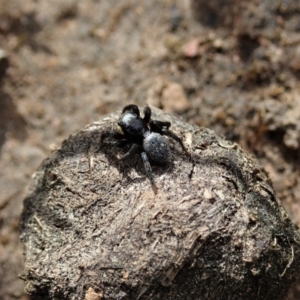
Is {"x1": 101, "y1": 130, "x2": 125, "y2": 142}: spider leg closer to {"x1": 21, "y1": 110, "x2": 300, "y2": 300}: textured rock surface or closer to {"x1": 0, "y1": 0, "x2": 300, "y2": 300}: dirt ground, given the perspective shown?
{"x1": 21, "y1": 110, "x2": 300, "y2": 300}: textured rock surface

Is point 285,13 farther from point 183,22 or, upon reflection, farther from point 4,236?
point 4,236

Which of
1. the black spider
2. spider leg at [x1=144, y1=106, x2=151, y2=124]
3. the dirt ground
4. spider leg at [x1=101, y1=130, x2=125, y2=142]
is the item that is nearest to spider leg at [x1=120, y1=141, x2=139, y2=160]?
the black spider

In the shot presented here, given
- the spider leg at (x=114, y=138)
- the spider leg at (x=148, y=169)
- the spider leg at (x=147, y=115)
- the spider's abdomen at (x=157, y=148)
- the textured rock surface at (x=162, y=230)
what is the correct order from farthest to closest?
the spider leg at (x=147, y=115) < the spider leg at (x=114, y=138) < the spider's abdomen at (x=157, y=148) < the spider leg at (x=148, y=169) < the textured rock surface at (x=162, y=230)

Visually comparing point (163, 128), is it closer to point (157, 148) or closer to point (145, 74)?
point (157, 148)

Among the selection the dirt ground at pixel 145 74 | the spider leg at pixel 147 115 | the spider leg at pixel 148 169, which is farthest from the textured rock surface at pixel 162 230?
the dirt ground at pixel 145 74

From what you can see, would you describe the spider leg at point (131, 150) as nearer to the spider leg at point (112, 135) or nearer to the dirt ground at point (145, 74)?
the spider leg at point (112, 135)
